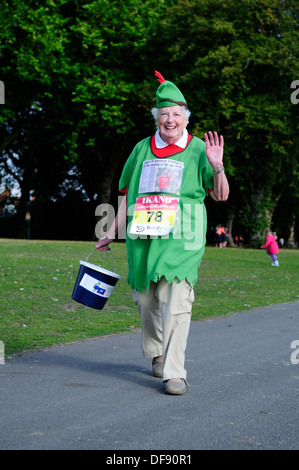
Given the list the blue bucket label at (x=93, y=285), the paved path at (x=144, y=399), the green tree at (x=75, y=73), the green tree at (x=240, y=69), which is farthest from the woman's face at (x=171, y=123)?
the green tree at (x=240, y=69)

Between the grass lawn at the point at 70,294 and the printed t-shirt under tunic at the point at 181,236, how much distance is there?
6.25 ft

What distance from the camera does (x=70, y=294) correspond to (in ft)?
39.4

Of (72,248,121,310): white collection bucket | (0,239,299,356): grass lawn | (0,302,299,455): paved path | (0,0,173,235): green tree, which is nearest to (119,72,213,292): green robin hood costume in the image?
(72,248,121,310): white collection bucket

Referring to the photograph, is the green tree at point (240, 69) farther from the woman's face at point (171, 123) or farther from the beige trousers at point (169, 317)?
the beige trousers at point (169, 317)

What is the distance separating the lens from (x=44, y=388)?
17.2 ft

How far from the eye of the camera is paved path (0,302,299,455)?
3963 mm

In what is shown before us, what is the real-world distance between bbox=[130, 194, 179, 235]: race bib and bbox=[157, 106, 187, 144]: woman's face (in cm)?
48

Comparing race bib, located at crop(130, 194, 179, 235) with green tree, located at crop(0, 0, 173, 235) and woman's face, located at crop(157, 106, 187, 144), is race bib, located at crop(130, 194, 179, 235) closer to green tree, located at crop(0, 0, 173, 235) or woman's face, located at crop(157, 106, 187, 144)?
woman's face, located at crop(157, 106, 187, 144)

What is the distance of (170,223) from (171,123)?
809 millimetres

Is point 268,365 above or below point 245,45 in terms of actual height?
below

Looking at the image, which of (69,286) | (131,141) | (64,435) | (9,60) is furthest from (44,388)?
(131,141)

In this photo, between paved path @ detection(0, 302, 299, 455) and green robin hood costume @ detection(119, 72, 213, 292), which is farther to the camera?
green robin hood costume @ detection(119, 72, 213, 292)
